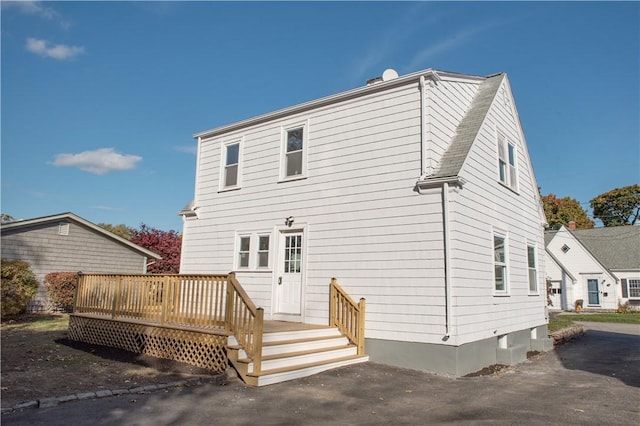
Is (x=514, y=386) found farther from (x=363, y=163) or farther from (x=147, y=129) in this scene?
(x=147, y=129)

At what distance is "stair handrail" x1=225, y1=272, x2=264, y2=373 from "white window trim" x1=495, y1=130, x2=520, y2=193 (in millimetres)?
7739

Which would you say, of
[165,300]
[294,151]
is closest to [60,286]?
[165,300]

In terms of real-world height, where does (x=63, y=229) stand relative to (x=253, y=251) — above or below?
above

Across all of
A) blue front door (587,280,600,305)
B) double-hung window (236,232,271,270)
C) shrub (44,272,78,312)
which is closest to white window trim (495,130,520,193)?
double-hung window (236,232,271,270)

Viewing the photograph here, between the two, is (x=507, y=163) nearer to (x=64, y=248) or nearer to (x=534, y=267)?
(x=534, y=267)

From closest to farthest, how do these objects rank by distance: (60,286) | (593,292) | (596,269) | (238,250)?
1. (238,250)
2. (60,286)
3. (596,269)
4. (593,292)

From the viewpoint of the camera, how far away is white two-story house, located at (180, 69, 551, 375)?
878cm

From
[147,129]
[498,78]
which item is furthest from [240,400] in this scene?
[147,129]

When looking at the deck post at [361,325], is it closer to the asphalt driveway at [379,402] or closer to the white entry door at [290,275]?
the asphalt driveway at [379,402]

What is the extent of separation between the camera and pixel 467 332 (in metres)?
8.74

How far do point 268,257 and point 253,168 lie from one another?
272 cm

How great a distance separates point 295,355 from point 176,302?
9.52ft

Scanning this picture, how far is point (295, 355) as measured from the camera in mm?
7898

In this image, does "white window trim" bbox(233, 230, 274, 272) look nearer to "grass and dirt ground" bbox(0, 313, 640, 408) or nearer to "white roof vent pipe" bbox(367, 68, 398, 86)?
"grass and dirt ground" bbox(0, 313, 640, 408)
